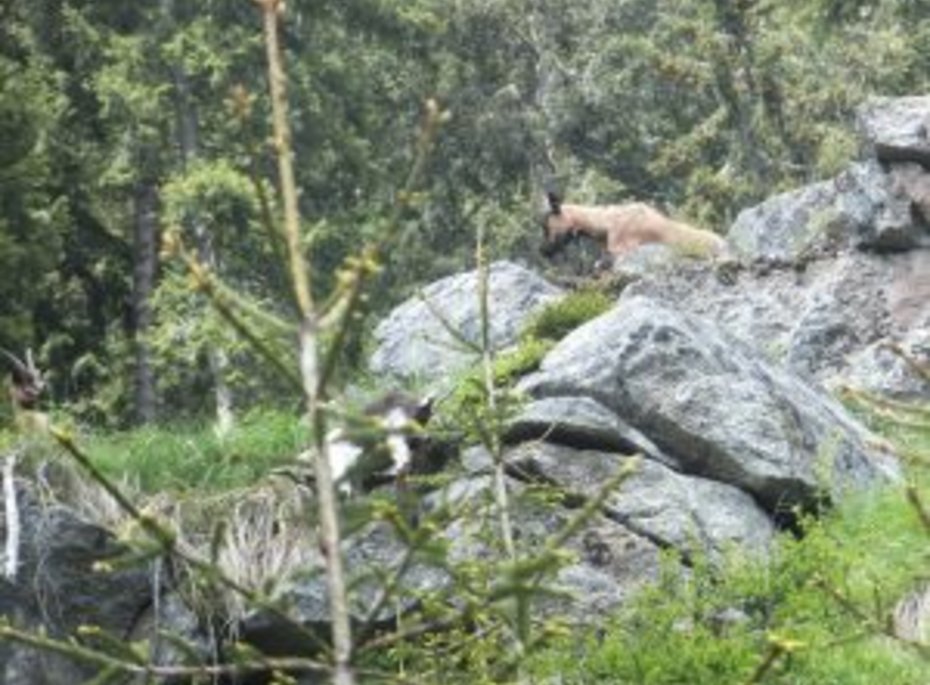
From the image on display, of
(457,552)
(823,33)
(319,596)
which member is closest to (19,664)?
(319,596)

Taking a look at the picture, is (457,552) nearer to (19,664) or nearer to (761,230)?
(19,664)

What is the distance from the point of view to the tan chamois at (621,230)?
21.8 meters

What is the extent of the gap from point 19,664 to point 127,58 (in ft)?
48.5

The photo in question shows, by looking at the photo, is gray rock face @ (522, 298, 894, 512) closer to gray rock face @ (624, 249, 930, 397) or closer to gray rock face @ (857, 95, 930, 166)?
gray rock face @ (624, 249, 930, 397)

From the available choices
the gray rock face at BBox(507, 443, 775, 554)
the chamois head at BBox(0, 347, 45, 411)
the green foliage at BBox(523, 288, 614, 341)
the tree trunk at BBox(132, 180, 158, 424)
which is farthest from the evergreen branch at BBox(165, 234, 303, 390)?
the tree trunk at BBox(132, 180, 158, 424)

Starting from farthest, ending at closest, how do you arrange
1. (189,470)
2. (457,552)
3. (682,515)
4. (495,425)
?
(189,470)
(682,515)
(457,552)
(495,425)

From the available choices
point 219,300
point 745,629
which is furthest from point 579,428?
point 219,300

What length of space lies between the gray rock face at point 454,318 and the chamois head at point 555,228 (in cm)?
331

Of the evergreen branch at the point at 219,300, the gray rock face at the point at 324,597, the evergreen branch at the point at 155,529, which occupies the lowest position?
the gray rock face at the point at 324,597

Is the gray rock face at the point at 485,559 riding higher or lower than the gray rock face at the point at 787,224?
higher

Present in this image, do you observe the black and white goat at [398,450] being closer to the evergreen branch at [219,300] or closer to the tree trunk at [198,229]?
the evergreen branch at [219,300]

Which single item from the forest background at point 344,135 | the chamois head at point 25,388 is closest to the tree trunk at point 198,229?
the forest background at point 344,135

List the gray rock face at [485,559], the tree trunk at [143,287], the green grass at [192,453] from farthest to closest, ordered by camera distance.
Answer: the tree trunk at [143,287] → the green grass at [192,453] → the gray rock face at [485,559]

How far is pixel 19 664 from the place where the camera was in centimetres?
1123
